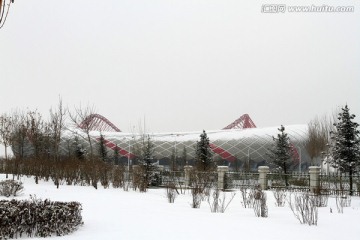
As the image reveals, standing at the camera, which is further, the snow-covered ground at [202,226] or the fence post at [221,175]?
the fence post at [221,175]

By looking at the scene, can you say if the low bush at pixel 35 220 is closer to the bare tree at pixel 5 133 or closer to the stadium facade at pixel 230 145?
the bare tree at pixel 5 133

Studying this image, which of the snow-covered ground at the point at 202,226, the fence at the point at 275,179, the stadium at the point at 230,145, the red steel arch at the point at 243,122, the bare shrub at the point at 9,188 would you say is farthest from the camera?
the red steel arch at the point at 243,122

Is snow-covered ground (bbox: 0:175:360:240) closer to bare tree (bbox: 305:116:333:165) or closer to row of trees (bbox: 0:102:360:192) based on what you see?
row of trees (bbox: 0:102:360:192)

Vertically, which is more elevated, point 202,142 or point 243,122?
point 243,122

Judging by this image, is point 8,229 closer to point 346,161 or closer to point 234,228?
point 234,228

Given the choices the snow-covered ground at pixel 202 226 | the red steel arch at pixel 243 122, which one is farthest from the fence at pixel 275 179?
the red steel arch at pixel 243 122

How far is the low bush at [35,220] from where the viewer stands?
666 centimetres

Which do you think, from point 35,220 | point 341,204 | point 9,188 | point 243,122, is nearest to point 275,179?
point 341,204

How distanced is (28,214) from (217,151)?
51788mm

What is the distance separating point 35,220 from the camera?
6938 millimetres

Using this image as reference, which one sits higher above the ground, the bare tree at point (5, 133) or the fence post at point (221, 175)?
the bare tree at point (5, 133)

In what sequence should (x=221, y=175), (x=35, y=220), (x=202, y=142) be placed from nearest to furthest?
(x=35, y=220), (x=221, y=175), (x=202, y=142)

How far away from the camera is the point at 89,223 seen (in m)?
8.34

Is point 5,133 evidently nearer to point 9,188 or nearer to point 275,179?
point 9,188
